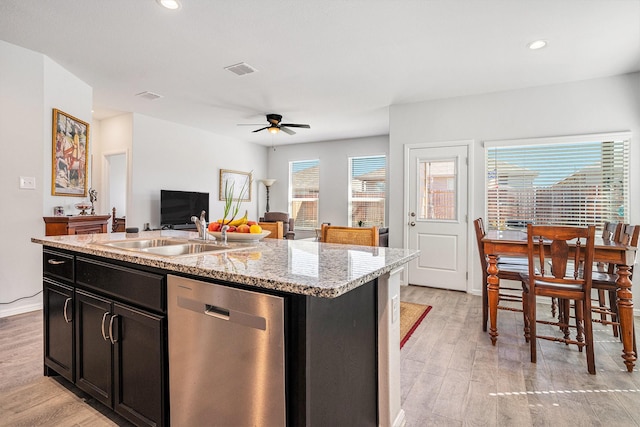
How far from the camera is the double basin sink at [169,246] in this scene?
1817 millimetres

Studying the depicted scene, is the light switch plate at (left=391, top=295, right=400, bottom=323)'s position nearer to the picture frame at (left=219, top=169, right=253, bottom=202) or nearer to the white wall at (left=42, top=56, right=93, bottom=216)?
the white wall at (left=42, top=56, right=93, bottom=216)

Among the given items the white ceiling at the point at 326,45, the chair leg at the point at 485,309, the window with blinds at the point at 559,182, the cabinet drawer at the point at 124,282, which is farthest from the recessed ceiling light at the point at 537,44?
the cabinet drawer at the point at 124,282

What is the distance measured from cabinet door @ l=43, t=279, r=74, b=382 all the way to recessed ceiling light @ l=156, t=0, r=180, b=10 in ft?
6.62

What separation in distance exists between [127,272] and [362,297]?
104cm

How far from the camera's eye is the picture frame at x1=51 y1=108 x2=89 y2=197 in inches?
136

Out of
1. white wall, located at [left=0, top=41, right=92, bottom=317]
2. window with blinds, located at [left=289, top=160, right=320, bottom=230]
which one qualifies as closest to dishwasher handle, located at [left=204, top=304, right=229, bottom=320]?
white wall, located at [left=0, top=41, right=92, bottom=317]

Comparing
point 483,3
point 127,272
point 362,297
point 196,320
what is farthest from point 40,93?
point 483,3

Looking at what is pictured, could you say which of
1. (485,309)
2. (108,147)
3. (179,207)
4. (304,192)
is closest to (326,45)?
(485,309)

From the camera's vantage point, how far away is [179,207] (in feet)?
19.0

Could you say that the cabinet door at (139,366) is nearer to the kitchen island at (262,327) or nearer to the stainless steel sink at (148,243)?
the kitchen island at (262,327)

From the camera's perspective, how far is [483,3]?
2.34 meters

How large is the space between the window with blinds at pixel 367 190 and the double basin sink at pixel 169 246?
17.0ft

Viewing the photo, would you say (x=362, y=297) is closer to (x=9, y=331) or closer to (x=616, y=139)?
(x=9, y=331)

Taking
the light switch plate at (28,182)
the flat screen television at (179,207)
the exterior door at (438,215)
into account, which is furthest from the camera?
the flat screen television at (179,207)
